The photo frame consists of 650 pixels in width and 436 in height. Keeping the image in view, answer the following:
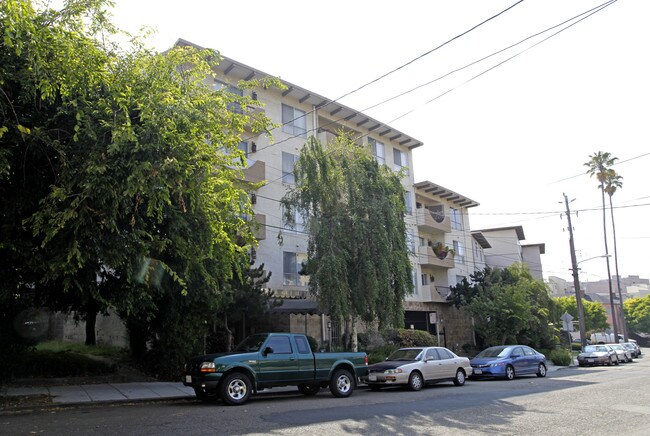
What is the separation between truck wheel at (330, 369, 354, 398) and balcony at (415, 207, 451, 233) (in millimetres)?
24076

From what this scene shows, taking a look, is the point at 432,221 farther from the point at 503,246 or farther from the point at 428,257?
the point at 503,246

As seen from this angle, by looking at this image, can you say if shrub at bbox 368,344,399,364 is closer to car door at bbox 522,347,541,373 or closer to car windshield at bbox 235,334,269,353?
car door at bbox 522,347,541,373

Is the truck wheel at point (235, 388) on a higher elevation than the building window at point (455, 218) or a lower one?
lower

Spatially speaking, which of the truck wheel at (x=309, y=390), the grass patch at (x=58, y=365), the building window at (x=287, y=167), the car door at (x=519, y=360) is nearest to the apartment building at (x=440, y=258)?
the building window at (x=287, y=167)

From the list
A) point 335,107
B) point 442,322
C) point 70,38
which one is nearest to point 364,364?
point 70,38

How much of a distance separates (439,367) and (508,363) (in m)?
4.85

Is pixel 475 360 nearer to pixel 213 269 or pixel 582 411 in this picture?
pixel 582 411

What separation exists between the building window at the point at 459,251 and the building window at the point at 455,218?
54.0 inches

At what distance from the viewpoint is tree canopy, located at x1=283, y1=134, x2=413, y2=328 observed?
19.2m

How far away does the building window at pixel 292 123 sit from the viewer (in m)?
30.3

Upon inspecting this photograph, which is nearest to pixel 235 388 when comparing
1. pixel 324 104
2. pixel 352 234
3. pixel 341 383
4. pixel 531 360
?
pixel 341 383

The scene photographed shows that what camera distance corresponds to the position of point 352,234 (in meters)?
19.8

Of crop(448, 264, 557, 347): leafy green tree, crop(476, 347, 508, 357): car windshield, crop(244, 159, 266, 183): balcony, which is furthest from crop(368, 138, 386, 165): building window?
crop(476, 347, 508, 357): car windshield

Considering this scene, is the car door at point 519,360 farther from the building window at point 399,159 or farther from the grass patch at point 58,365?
the building window at point 399,159
